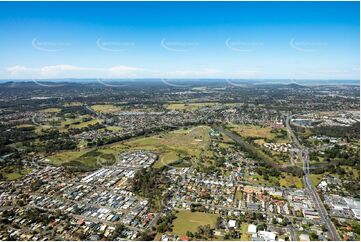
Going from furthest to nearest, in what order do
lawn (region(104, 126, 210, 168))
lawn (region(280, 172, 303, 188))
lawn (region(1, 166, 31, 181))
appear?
lawn (region(104, 126, 210, 168)) → lawn (region(1, 166, 31, 181)) → lawn (region(280, 172, 303, 188))

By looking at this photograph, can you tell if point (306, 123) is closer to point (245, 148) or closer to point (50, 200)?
point (245, 148)

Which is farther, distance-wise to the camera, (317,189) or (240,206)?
(317,189)

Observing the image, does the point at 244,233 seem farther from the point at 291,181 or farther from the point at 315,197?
the point at 291,181

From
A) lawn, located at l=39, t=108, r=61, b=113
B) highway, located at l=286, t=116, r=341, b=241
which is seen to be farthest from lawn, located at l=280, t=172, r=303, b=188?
lawn, located at l=39, t=108, r=61, b=113

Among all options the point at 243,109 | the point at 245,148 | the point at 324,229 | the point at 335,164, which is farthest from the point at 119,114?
the point at 324,229

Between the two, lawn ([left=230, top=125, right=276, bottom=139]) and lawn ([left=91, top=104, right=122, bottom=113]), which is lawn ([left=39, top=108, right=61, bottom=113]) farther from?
lawn ([left=230, top=125, right=276, bottom=139])

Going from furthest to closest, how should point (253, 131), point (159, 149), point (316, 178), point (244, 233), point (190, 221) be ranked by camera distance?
point (253, 131) → point (159, 149) → point (316, 178) → point (190, 221) → point (244, 233)

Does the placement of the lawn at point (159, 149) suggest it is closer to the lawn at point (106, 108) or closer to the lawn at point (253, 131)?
the lawn at point (253, 131)

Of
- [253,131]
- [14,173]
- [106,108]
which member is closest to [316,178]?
[253,131]
